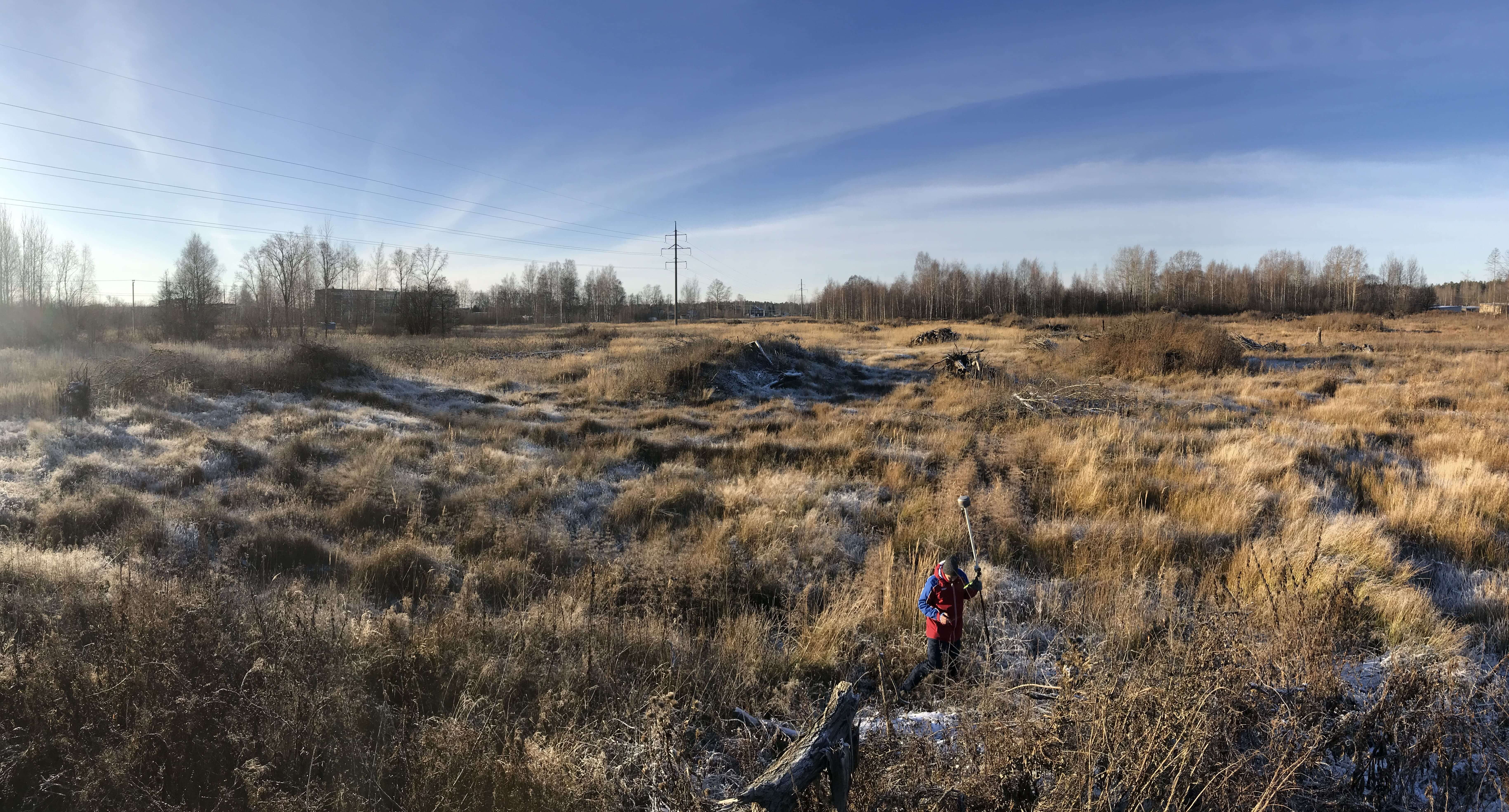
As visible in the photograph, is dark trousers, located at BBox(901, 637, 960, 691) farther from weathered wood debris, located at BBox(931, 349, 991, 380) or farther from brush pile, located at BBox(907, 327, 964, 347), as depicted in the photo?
brush pile, located at BBox(907, 327, 964, 347)

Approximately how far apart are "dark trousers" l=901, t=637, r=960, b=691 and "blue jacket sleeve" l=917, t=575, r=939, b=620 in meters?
0.15

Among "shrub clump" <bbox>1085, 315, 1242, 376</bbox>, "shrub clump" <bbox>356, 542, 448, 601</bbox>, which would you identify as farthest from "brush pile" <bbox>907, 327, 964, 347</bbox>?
"shrub clump" <bbox>356, 542, 448, 601</bbox>

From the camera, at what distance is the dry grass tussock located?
247 centimetres

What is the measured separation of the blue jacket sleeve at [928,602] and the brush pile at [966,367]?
1626 cm

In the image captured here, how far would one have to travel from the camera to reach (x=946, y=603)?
369 cm

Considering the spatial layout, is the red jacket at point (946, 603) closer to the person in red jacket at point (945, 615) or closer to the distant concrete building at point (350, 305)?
the person in red jacket at point (945, 615)

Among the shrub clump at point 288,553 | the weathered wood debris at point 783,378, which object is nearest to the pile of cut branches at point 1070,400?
the weathered wood debris at point 783,378

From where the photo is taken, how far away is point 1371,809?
8.13ft

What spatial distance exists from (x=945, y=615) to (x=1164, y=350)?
2136 cm

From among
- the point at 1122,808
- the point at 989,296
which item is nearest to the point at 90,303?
the point at 1122,808

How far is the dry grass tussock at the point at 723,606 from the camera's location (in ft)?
8.11

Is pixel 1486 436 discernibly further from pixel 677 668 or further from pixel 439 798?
pixel 439 798

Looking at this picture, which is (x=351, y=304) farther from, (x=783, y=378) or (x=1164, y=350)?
(x=1164, y=350)

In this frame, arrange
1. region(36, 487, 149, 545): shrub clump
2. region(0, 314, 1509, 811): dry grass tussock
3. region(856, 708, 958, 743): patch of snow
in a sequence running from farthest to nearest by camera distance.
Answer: region(36, 487, 149, 545): shrub clump, region(856, 708, 958, 743): patch of snow, region(0, 314, 1509, 811): dry grass tussock
